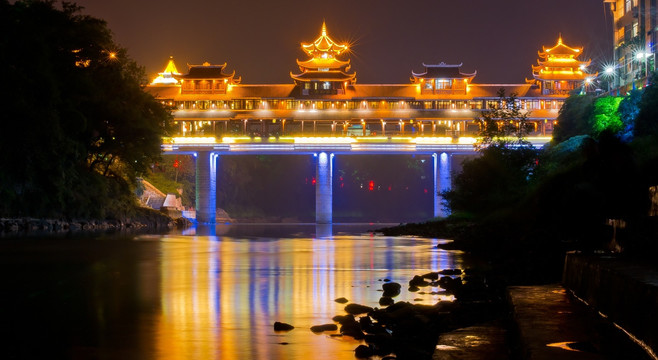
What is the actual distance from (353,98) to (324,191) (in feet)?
36.8

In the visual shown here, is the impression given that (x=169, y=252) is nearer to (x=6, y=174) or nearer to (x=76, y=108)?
(x=6, y=174)

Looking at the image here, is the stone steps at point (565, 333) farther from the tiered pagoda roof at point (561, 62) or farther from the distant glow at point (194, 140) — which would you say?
the tiered pagoda roof at point (561, 62)

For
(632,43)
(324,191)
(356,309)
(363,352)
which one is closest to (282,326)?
(356,309)

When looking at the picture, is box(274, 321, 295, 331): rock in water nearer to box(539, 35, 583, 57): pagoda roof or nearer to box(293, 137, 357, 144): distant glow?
box(293, 137, 357, 144): distant glow

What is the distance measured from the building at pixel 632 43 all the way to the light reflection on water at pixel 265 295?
44713 mm

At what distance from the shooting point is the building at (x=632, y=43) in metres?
67.4

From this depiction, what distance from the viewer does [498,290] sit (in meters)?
14.2

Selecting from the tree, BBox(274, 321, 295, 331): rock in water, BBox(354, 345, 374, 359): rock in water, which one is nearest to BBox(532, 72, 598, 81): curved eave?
the tree

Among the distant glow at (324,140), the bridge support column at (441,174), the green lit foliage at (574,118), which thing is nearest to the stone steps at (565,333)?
the green lit foliage at (574,118)

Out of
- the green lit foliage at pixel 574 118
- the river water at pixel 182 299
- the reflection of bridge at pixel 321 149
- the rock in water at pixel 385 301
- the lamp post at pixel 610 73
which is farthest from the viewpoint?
the reflection of bridge at pixel 321 149

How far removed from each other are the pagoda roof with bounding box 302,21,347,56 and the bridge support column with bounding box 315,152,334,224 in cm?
1321

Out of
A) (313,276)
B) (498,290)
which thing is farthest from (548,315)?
(313,276)

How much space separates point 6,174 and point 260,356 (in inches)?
1371

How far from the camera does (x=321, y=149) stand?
8312 cm
